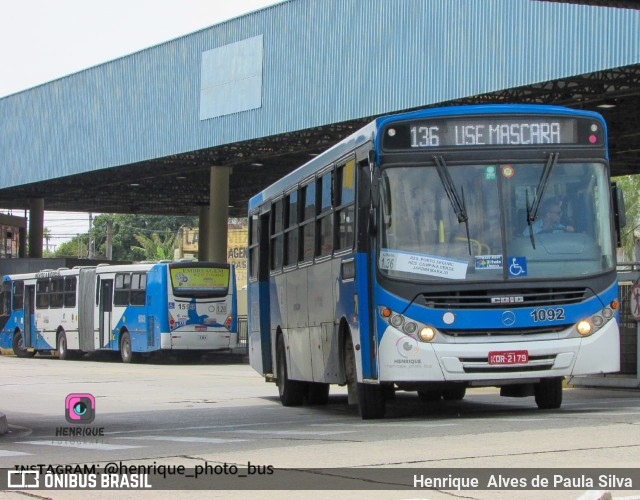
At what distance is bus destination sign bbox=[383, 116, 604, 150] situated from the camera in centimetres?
1373

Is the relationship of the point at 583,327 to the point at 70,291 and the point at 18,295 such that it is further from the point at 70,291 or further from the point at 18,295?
the point at 18,295

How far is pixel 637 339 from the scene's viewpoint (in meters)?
21.2

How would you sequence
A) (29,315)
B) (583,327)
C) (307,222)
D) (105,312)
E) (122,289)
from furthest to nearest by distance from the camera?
1. (29,315)
2. (105,312)
3. (122,289)
4. (307,222)
5. (583,327)

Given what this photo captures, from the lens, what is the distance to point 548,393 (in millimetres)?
15148

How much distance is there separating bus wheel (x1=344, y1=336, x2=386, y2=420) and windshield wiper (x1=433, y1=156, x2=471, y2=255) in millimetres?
2130

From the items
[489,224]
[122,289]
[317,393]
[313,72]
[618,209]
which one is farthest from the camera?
[122,289]

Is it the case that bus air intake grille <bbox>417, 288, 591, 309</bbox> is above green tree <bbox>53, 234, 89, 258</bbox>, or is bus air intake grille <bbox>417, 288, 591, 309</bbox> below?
below

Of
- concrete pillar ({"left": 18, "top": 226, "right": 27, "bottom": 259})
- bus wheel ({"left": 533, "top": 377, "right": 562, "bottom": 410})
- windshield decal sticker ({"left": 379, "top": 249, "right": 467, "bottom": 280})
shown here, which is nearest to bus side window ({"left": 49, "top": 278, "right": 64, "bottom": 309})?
concrete pillar ({"left": 18, "top": 226, "right": 27, "bottom": 259})

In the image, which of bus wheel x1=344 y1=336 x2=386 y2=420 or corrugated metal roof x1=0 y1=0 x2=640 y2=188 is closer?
bus wheel x1=344 y1=336 x2=386 y2=420

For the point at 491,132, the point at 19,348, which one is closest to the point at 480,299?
the point at 491,132

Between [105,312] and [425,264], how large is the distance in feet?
101

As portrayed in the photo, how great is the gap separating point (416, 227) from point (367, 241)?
1.98ft

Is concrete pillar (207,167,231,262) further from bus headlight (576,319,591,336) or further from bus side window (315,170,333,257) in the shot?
bus headlight (576,319,591,336)

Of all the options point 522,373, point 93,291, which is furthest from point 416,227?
point 93,291
